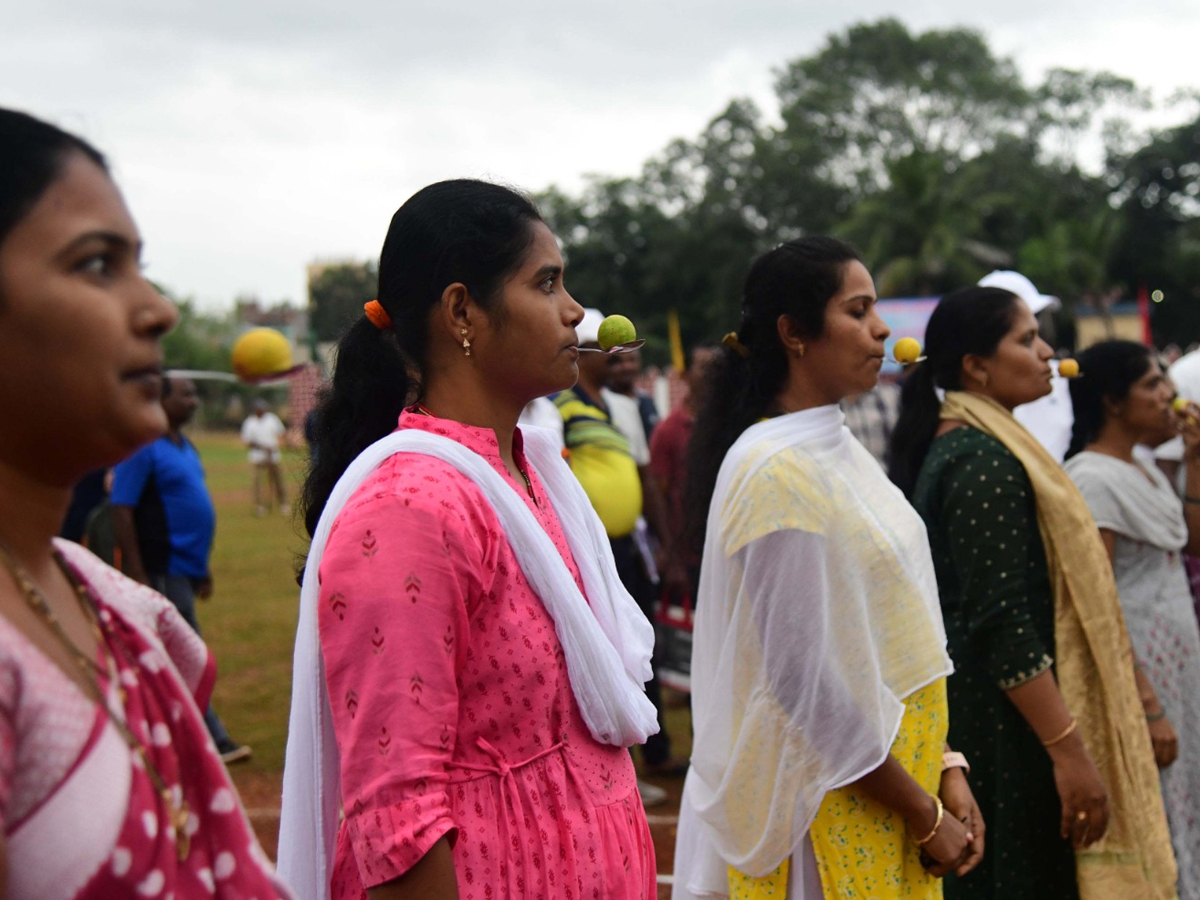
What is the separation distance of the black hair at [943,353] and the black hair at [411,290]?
1786mm

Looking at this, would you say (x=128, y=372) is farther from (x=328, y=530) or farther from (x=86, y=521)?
(x=86, y=521)

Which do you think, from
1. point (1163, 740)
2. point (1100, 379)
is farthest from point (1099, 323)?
point (1163, 740)

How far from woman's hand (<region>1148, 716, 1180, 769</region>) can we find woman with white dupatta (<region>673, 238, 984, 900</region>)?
1.22 m

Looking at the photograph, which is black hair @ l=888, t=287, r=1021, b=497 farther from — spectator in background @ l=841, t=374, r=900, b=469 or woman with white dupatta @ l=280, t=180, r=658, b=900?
spectator in background @ l=841, t=374, r=900, b=469

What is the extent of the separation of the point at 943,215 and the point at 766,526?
32830 millimetres

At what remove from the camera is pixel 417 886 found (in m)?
1.51

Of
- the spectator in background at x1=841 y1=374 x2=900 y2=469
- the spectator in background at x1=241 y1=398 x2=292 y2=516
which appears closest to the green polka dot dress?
the spectator in background at x1=841 y1=374 x2=900 y2=469

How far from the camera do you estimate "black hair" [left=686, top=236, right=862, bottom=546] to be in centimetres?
269

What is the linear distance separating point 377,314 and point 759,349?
3.74 ft

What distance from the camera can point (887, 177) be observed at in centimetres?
3934

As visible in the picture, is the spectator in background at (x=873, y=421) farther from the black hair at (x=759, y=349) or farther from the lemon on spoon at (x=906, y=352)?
the black hair at (x=759, y=349)

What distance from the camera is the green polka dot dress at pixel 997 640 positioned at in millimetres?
2986

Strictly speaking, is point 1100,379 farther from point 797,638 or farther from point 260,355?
point 260,355

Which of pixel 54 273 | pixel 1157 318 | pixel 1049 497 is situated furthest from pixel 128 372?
pixel 1157 318
